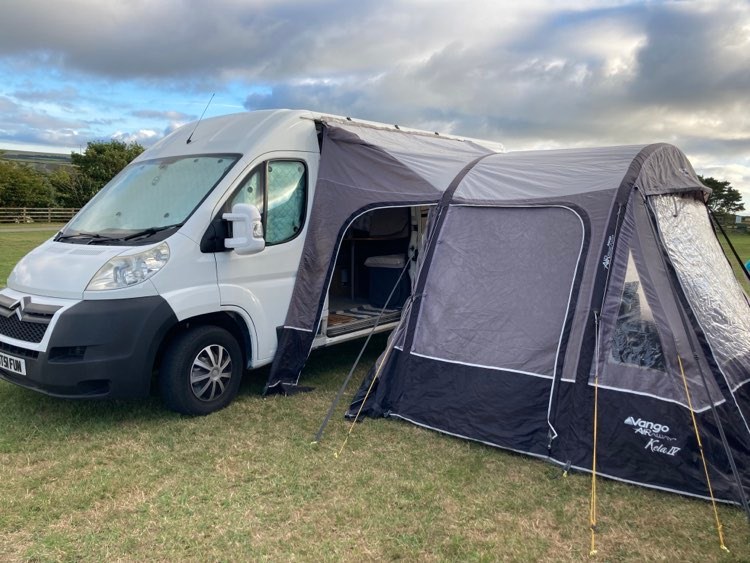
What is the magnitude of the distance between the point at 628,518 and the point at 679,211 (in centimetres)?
258

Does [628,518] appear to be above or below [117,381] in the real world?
below

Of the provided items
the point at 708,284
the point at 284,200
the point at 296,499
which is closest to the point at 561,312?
the point at 708,284

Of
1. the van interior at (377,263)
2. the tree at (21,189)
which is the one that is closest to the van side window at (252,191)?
the van interior at (377,263)

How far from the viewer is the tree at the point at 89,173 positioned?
131 feet

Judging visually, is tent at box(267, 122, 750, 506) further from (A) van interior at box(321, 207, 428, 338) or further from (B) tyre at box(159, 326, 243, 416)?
(A) van interior at box(321, 207, 428, 338)

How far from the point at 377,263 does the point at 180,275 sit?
115 inches

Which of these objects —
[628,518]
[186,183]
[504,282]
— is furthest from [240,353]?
[628,518]

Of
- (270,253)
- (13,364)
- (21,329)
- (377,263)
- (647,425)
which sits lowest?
(647,425)

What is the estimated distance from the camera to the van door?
518 centimetres

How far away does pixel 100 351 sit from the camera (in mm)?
4508

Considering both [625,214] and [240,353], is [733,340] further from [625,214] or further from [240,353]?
[240,353]

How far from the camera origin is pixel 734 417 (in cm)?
401

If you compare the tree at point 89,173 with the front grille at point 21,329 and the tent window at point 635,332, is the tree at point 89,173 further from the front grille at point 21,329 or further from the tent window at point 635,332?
the tent window at point 635,332

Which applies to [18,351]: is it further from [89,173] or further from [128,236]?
[89,173]
